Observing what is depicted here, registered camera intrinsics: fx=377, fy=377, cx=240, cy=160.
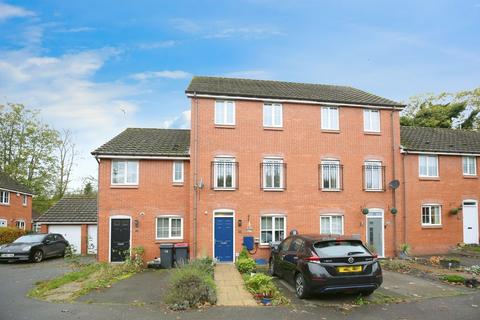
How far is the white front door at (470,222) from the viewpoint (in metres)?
20.6

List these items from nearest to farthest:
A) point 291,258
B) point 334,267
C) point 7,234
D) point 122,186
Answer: point 334,267
point 291,258
point 122,186
point 7,234

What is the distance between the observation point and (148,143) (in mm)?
19156

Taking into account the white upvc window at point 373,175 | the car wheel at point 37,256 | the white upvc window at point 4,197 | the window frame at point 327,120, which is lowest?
the car wheel at point 37,256

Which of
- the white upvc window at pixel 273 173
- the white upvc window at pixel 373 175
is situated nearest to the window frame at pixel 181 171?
the white upvc window at pixel 273 173

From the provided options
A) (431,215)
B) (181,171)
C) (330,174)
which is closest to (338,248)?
(330,174)

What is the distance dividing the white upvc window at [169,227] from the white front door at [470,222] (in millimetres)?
15310

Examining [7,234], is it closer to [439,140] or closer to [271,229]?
[271,229]

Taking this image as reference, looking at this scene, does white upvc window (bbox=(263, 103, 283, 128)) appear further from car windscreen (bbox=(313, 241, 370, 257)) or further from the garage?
the garage

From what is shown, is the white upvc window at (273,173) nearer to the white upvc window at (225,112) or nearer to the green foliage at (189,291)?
the white upvc window at (225,112)

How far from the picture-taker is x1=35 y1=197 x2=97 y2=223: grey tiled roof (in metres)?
25.1

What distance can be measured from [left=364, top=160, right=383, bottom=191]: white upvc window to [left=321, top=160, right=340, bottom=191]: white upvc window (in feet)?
5.03

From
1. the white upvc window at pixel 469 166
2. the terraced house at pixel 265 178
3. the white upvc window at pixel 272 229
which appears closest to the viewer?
the terraced house at pixel 265 178

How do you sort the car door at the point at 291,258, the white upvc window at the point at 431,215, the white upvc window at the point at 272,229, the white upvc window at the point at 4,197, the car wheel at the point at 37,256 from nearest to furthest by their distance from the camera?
the car door at the point at 291,258
the white upvc window at the point at 272,229
the car wheel at the point at 37,256
the white upvc window at the point at 431,215
the white upvc window at the point at 4,197

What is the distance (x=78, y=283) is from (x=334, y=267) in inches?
328
